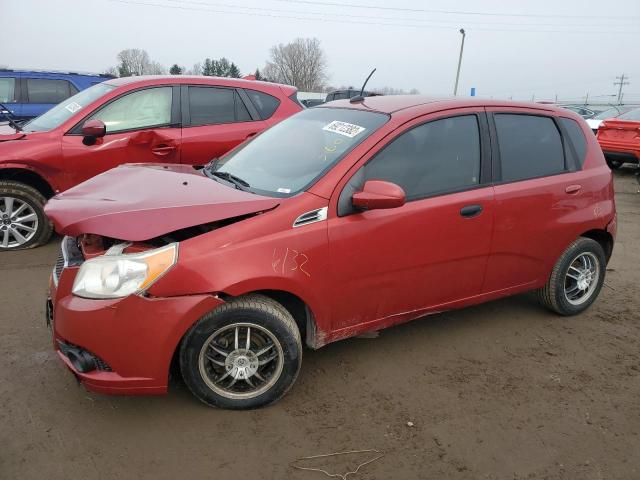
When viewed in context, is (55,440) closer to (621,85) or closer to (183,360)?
(183,360)

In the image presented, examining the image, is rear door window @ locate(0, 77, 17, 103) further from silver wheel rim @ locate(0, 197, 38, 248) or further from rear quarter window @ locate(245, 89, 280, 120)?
rear quarter window @ locate(245, 89, 280, 120)

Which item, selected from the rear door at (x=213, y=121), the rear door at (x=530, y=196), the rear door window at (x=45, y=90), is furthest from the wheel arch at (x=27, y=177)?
the rear door window at (x=45, y=90)

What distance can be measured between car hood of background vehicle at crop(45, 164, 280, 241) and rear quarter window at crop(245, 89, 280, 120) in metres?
Result: 3.08

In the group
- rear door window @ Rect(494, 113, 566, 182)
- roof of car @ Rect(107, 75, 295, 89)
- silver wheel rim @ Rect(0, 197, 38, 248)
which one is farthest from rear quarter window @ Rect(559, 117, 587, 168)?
silver wheel rim @ Rect(0, 197, 38, 248)

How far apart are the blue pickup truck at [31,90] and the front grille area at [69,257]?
869 cm

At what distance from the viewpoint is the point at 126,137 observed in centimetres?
525

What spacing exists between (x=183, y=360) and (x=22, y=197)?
348 cm

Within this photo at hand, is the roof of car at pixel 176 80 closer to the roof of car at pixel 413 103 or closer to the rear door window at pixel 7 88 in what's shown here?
the roof of car at pixel 413 103

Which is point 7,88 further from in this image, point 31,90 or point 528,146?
point 528,146

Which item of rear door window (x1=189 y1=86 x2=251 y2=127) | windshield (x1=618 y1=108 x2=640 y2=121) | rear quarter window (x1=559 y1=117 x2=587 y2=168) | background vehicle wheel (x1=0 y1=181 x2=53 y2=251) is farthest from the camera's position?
windshield (x1=618 y1=108 x2=640 y2=121)

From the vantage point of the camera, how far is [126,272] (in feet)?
7.98

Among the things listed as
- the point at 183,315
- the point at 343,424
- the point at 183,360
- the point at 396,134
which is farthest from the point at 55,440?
the point at 396,134

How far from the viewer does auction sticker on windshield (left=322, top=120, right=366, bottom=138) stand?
3.10 meters

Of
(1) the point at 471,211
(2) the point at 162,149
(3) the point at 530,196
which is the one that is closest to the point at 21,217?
(2) the point at 162,149
